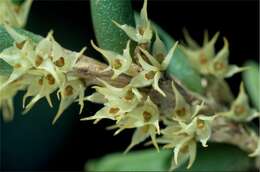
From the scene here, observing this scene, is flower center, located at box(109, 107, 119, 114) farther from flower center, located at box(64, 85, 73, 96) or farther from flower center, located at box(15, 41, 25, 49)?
flower center, located at box(15, 41, 25, 49)

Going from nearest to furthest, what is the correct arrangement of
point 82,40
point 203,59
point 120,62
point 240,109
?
point 120,62
point 240,109
point 203,59
point 82,40

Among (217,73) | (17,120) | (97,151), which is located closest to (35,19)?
(17,120)

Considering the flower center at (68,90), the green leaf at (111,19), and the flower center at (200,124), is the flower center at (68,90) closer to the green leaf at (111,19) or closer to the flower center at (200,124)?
the green leaf at (111,19)

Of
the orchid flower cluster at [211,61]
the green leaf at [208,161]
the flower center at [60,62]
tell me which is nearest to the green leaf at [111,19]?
the flower center at [60,62]

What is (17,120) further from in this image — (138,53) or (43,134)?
(138,53)

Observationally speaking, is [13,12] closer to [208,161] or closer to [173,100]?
[173,100]

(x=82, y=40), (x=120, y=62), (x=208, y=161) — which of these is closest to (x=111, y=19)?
(x=120, y=62)
